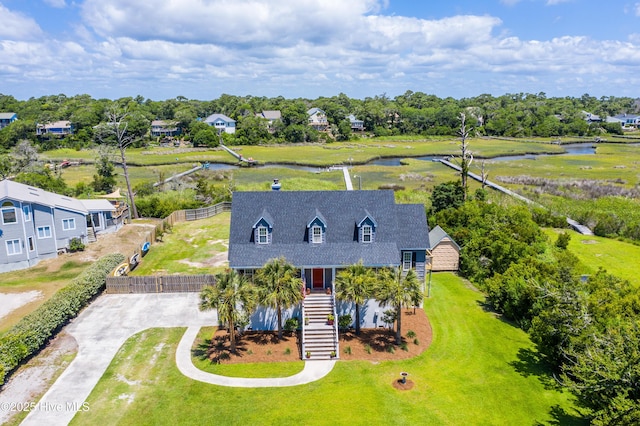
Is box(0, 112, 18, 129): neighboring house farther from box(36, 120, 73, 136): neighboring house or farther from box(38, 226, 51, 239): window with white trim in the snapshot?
box(38, 226, 51, 239): window with white trim

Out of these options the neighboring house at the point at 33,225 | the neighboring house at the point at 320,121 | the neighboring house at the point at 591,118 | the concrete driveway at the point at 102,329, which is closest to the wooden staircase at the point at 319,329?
the concrete driveway at the point at 102,329

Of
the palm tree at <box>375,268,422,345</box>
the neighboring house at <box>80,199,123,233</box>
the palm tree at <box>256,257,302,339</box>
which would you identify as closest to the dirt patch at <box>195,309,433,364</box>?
the palm tree at <box>375,268,422,345</box>

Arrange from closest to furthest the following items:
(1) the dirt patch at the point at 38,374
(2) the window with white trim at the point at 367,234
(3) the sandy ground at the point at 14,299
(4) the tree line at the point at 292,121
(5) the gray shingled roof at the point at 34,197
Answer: (1) the dirt patch at the point at 38,374
(2) the window with white trim at the point at 367,234
(3) the sandy ground at the point at 14,299
(5) the gray shingled roof at the point at 34,197
(4) the tree line at the point at 292,121

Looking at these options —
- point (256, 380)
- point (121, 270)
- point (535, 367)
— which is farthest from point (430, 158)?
point (256, 380)

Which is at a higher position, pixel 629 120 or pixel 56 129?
pixel 629 120

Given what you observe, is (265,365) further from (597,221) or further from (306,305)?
(597,221)

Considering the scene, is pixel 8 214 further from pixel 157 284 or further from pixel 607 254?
pixel 607 254

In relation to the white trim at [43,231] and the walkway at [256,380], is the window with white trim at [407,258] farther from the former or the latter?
the white trim at [43,231]
